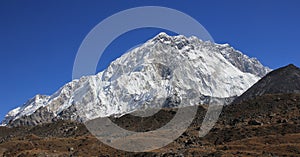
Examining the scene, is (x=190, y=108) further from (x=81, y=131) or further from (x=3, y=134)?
(x=3, y=134)

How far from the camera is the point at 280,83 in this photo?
16262 cm

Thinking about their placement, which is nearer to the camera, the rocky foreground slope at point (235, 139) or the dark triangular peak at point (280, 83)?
the rocky foreground slope at point (235, 139)

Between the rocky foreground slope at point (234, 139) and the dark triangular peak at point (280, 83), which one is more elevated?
the dark triangular peak at point (280, 83)

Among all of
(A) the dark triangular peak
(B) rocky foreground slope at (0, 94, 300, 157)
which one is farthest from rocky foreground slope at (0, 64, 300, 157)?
(A) the dark triangular peak

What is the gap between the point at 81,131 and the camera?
134250 mm

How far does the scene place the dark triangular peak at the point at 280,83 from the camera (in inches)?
6137

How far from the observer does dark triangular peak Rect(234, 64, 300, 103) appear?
511ft

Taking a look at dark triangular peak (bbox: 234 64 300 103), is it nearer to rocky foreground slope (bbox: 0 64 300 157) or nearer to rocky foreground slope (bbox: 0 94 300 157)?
rocky foreground slope (bbox: 0 64 300 157)

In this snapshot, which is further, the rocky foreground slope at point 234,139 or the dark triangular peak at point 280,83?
the dark triangular peak at point 280,83

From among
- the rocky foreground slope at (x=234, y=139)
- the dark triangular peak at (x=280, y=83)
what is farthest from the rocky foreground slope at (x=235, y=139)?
the dark triangular peak at (x=280, y=83)

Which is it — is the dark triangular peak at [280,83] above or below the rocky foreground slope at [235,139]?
above

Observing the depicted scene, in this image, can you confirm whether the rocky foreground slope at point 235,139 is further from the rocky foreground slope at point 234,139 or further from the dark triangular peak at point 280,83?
the dark triangular peak at point 280,83

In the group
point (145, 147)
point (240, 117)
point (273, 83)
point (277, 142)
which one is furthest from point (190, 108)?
point (277, 142)

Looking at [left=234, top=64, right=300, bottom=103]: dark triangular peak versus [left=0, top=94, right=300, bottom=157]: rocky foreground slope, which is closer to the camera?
[left=0, top=94, right=300, bottom=157]: rocky foreground slope
